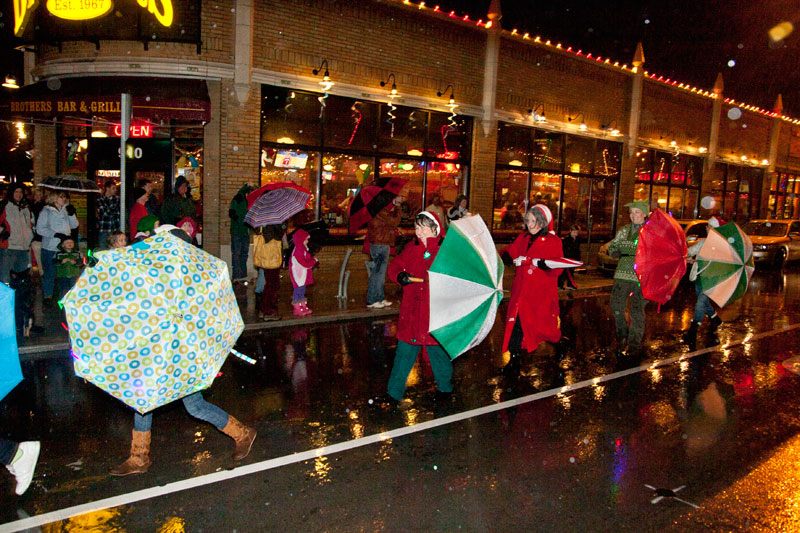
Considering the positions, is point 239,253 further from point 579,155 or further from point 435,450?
point 579,155

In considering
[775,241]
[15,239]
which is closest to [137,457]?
[15,239]

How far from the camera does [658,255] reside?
7805 millimetres

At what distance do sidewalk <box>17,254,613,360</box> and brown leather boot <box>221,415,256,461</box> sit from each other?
102 inches

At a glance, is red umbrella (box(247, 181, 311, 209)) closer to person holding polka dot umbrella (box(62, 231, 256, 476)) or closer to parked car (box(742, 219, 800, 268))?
person holding polka dot umbrella (box(62, 231, 256, 476))

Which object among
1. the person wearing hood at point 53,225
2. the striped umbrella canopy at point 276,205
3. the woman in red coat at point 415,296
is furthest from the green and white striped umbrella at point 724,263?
the person wearing hood at point 53,225

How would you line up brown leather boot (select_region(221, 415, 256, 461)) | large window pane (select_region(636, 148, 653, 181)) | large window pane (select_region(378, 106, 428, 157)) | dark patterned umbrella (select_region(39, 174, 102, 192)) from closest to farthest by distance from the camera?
brown leather boot (select_region(221, 415, 256, 461))
dark patterned umbrella (select_region(39, 174, 102, 192))
large window pane (select_region(378, 106, 428, 157))
large window pane (select_region(636, 148, 653, 181))

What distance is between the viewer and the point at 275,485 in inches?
169

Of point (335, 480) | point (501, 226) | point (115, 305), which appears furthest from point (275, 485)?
point (501, 226)

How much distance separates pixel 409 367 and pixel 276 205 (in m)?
4.27

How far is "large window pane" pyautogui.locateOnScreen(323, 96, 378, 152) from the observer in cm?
1490

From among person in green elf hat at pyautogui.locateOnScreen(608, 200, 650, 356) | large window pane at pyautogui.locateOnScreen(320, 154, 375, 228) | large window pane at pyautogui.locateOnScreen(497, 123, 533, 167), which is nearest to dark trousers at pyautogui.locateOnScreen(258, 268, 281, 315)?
person in green elf hat at pyautogui.locateOnScreen(608, 200, 650, 356)

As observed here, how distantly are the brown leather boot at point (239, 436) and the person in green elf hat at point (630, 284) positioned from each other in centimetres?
534

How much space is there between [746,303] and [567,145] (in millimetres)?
9301

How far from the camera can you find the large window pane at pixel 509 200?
18625mm
